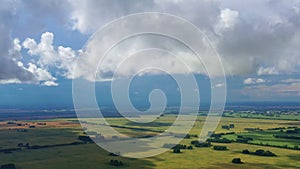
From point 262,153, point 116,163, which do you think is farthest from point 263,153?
point 116,163

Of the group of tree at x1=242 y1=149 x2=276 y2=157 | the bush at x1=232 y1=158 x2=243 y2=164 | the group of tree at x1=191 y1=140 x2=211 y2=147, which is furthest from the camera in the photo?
the group of tree at x1=191 y1=140 x2=211 y2=147

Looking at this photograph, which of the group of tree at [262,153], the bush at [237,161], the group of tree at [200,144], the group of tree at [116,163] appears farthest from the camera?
the group of tree at [200,144]

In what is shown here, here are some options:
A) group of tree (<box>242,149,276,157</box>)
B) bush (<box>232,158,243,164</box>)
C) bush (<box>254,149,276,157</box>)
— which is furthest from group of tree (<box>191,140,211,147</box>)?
bush (<box>232,158,243,164</box>)

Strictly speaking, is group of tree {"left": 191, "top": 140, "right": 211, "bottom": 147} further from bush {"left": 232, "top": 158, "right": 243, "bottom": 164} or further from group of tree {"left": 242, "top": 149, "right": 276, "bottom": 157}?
bush {"left": 232, "top": 158, "right": 243, "bottom": 164}

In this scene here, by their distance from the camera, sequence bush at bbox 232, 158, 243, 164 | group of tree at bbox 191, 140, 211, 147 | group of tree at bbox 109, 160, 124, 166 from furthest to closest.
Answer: group of tree at bbox 191, 140, 211, 147 → bush at bbox 232, 158, 243, 164 → group of tree at bbox 109, 160, 124, 166

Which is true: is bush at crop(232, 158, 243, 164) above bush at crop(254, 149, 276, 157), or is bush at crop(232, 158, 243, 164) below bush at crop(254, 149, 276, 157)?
below

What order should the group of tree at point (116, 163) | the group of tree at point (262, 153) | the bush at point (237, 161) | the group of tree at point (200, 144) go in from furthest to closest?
the group of tree at point (200, 144)
the group of tree at point (262, 153)
the bush at point (237, 161)
the group of tree at point (116, 163)

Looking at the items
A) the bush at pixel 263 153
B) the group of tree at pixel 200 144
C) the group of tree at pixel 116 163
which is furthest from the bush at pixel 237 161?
the group of tree at pixel 200 144

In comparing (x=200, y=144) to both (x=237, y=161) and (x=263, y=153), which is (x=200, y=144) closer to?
(x=263, y=153)

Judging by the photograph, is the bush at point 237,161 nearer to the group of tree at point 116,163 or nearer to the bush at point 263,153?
the bush at point 263,153

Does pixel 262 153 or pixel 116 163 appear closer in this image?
pixel 116 163

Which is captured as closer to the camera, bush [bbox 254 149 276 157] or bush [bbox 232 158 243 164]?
bush [bbox 232 158 243 164]
